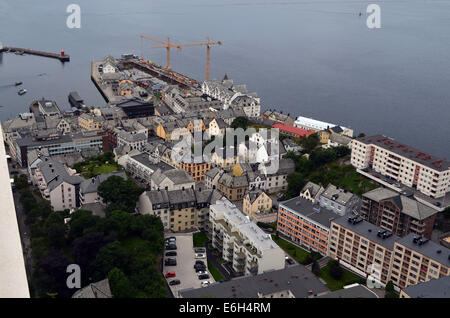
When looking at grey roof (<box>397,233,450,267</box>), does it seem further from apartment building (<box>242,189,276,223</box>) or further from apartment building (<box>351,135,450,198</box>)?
apartment building (<box>242,189,276,223</box>)

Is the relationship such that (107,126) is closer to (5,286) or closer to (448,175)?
(448,175)

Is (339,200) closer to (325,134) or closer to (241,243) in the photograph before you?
(241,243)

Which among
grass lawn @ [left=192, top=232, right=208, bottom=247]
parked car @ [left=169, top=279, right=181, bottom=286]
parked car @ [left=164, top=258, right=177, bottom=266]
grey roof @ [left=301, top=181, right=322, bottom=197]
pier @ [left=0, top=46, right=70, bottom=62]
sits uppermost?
pier @ [left=0, top=46, right=70, bottom=62]

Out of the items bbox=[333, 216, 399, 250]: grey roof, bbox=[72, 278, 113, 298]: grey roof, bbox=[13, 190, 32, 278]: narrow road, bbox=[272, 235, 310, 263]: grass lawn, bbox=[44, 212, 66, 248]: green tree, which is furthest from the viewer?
bbox=[272, 235, 310, 263]: grass lawn

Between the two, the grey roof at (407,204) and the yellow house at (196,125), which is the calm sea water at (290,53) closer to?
the yellow house at (196,125)

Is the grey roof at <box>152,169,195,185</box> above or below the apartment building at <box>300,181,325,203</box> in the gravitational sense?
above

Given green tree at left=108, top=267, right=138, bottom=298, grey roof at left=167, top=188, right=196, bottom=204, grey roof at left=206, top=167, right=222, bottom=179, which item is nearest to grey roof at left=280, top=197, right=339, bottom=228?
grey roof at left=167, top=188, right=196, bottom=204
